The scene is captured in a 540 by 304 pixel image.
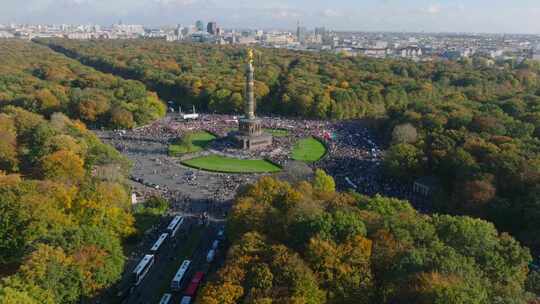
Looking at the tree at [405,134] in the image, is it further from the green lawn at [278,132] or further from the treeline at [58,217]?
the treeline at [58,217]

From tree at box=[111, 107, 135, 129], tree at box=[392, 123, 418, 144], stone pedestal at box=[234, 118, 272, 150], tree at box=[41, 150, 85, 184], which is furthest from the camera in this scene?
tree at box=[111, 107, 135, 129]

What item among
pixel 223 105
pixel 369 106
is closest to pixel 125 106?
pixel 223 105

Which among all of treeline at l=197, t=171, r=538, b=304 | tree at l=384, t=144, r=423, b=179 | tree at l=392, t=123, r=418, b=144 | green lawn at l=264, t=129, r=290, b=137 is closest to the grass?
tree at l=384, t=144, r=423, b=179

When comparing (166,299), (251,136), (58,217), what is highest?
(58,217)

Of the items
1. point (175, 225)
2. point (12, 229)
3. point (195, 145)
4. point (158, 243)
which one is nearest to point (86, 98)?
point (195, 145)

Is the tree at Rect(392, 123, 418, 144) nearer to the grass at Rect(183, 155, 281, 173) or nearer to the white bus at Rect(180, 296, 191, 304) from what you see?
the grass at Rect(183, 155, 281, 173)

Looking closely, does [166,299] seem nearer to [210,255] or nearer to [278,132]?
[210,255]
